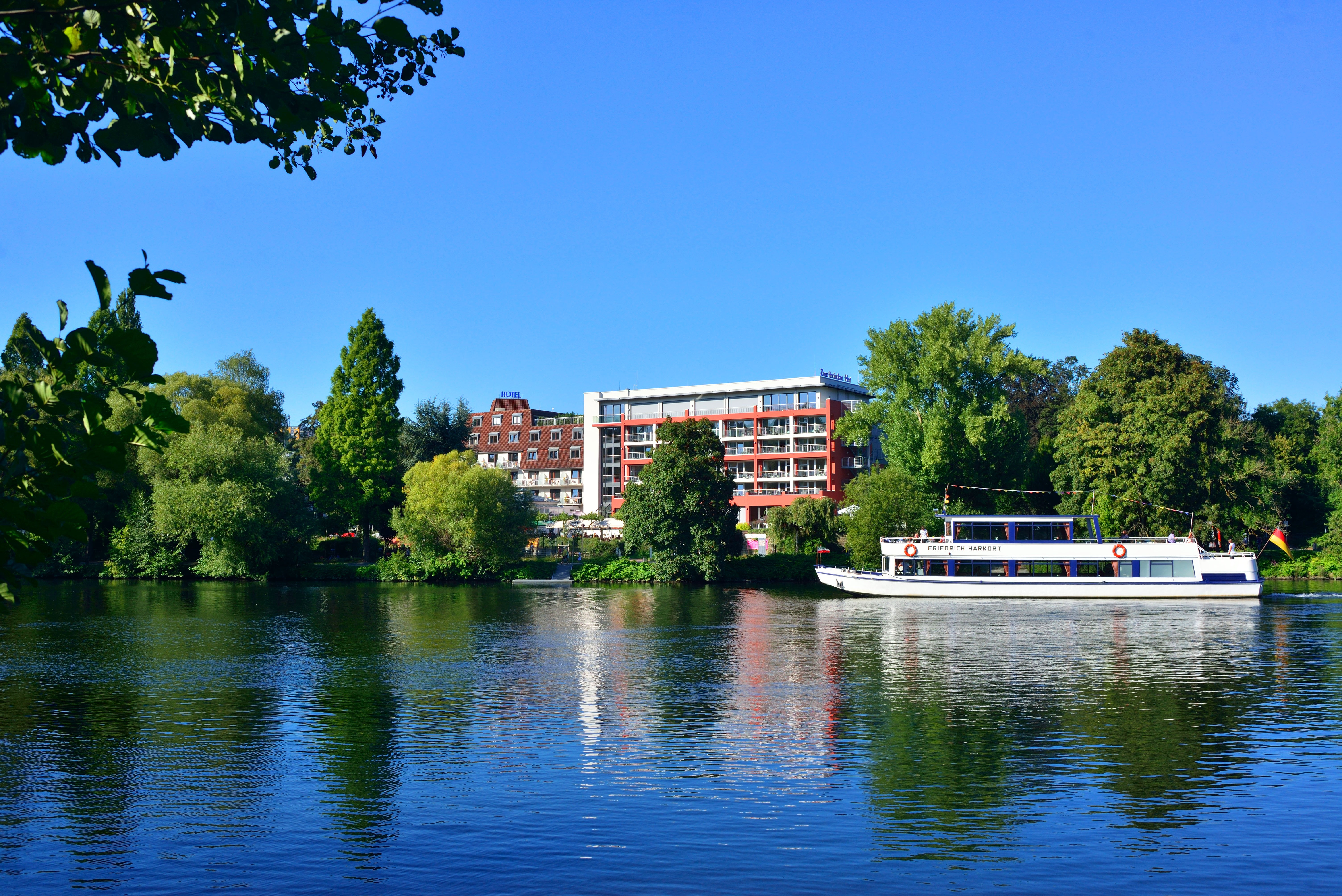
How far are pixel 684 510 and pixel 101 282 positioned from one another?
74196 mm

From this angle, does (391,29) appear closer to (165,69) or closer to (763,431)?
(165,69)

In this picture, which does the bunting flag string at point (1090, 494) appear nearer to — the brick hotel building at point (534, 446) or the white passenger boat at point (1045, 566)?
the white passenger boat at point (1045, 566)

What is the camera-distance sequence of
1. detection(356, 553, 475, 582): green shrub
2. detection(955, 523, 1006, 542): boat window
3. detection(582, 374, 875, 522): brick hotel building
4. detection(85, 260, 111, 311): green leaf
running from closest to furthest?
1. detection(85, 260, 111, 311): green leaf
2. detection(955, 523, 1006, 542): boat window
3. detection(356, 553, 475, 582): green shrub
4. detection(582, 374, 875, 522): brick hotel building

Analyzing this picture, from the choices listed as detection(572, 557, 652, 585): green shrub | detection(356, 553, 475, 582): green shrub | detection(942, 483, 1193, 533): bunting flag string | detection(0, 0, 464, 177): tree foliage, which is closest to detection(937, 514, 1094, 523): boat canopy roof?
detection(942, 483, 1193, 533): bunting flag string

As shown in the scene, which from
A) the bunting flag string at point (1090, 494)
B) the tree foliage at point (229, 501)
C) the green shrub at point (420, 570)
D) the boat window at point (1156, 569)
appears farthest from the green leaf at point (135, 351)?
the green shrub at point (420, 570)

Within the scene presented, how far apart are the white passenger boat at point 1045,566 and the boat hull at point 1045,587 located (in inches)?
1.7

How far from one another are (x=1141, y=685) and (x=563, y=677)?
16.5m

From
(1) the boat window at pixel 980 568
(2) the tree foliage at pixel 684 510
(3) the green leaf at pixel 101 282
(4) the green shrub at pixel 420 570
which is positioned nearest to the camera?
(3) the green leaf at pixel 101 282

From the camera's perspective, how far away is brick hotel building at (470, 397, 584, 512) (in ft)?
480

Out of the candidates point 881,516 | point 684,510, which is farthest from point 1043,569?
point 684,510

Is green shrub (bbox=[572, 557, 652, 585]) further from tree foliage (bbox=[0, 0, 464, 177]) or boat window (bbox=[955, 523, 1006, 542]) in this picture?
tree foliage (bbox=[0, 0, 464, 177])

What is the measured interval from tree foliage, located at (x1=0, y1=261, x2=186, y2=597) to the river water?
952 cm

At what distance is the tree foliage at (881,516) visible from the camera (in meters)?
75.4

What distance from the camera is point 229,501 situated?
7450 centimetres
